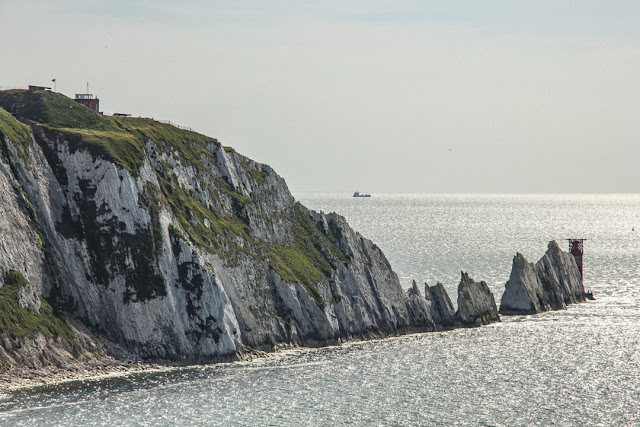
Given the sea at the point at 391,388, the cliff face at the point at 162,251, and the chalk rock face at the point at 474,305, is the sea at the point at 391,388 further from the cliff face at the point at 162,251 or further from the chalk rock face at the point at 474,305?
the cliff face at the point at 162,251

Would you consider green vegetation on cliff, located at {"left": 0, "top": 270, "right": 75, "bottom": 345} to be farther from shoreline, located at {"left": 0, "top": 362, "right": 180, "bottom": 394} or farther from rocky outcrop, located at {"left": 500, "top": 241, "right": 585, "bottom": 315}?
rocky outcrop, located at {"left": 500, "top": 241, "right": 585, "bottom": 315}

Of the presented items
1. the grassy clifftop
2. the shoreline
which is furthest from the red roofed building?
the shoreline

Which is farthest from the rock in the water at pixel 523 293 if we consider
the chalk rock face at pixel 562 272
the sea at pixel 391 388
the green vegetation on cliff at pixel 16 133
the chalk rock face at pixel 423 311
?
the green vegetation on cliff at pixel 16 133

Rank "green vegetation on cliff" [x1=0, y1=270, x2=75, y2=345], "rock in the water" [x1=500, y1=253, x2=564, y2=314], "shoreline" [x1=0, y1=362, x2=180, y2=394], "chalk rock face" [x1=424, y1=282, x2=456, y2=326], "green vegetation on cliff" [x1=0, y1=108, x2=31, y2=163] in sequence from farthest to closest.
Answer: "rock in the water" [x1=500, y1=253, x2=564, y2=314], "chalk rock face" [x1=424, y1=282, x2=456, y2=326], "green vegetation on cliff" [x1=0, y1=108, x2=31, y2=163], "green vegetation on cliff" [x1=0, y1=270, x2=75, y2=345], "shoreline" [x1=0, y1=362, x2=180, y2=394]

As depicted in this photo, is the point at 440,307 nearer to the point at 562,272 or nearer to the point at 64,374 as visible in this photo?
the point at 562,272

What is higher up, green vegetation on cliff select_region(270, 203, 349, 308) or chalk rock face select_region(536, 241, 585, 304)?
green vegetation on cliff select_region(270, 203, 349, 308)

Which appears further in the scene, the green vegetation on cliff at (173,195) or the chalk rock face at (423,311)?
the chalk rock face at (423,311)

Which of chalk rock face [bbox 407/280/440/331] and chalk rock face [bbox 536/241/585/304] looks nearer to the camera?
chalk rock face [bbox 407/280/440/331]

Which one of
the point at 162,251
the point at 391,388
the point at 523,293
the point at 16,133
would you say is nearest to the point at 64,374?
the point at 162,251
